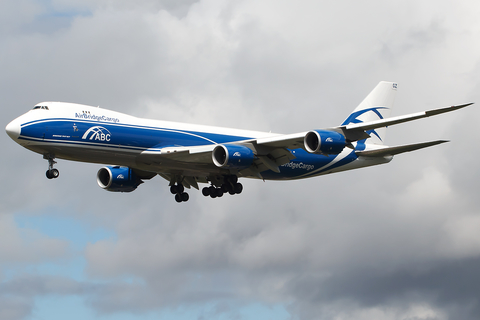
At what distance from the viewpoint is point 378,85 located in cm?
4856

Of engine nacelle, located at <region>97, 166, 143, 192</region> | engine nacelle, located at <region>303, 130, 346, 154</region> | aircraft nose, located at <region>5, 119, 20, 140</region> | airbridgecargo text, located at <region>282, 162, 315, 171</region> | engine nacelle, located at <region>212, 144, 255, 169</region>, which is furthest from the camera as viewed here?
engine nacelle, located at <region>97, 166, 143, 192</region>

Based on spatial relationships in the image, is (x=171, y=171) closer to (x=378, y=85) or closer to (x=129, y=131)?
(x=129, y=131)

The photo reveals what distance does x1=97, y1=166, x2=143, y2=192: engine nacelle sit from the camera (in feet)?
146

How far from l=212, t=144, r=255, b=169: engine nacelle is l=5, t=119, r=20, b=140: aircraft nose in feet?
36.4

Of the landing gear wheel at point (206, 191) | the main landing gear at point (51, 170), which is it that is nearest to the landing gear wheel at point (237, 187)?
the landing gear wheel at point (206, 191)

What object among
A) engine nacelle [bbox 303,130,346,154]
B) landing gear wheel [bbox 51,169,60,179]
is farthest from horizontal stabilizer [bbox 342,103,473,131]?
landing gear wheel [bbox 51,169,60,179]

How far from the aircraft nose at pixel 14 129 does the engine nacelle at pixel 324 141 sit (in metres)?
16.1

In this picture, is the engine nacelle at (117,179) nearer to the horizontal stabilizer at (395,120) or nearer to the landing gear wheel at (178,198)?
the landing gear wheel at (178,198)

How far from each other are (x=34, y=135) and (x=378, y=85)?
26474 millimetres

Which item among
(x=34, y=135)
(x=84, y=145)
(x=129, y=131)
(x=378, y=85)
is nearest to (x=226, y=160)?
(x=129, y=131)

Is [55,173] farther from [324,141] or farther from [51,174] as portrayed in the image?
[324,141]

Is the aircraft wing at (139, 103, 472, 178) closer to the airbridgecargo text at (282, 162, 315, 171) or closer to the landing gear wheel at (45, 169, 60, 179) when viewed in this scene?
the airbridgecargo text at (282, 162, 315, 171)

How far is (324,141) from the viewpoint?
35.7 m

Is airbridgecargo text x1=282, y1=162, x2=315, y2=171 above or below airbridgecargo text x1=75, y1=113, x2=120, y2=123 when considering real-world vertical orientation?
below
